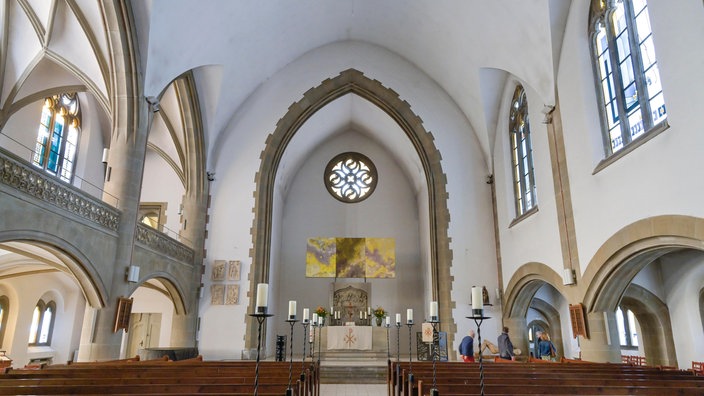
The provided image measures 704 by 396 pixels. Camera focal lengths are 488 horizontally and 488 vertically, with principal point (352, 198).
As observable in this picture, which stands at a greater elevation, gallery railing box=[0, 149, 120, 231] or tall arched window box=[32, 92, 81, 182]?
tall arched window box=[32, 92, 81, 182]

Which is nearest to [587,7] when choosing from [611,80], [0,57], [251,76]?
[611,80]

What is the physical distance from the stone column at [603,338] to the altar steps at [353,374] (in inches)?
199

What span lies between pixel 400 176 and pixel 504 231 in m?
6.44

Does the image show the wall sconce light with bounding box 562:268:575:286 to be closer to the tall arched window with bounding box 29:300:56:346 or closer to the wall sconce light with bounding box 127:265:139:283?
the wall sconce light with bounding box 127:265:139:283

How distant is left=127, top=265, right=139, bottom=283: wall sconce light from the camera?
9.44 meters

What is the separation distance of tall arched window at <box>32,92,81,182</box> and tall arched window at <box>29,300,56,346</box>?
13.5 ft

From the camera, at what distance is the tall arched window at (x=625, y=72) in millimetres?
7090

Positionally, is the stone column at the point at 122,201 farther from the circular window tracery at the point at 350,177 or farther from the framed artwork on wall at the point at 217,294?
the circular window tracery at the point at 350,177

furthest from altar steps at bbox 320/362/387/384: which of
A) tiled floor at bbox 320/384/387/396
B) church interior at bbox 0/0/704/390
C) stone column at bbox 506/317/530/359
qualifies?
stone column at bbox 506/317/530/359

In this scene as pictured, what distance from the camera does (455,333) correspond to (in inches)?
500

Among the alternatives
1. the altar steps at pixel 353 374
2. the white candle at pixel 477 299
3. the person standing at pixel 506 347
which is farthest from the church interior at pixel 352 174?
the altar steps at pixel 353 374

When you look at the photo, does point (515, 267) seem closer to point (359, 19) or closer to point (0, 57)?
point (359, 19)

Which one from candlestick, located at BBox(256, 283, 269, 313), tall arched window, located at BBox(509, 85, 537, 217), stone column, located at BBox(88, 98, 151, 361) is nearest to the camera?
candlestick, located at BBox(256, 283, 269, 313)

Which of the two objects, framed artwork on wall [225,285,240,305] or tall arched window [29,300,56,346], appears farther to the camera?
tall arched window [29,300,56,346]
